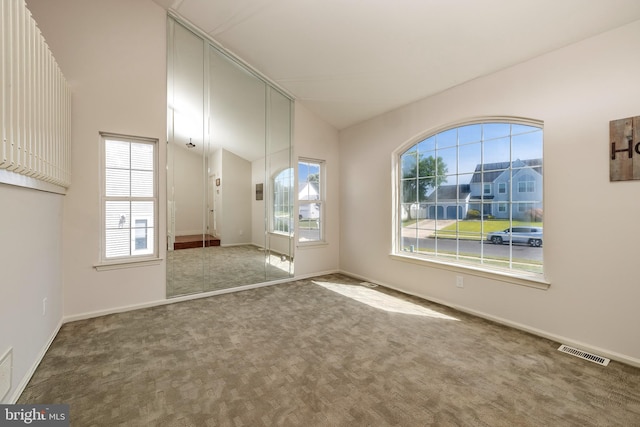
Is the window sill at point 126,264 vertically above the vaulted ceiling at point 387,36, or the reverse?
the vaulted ceiling at point 387,36

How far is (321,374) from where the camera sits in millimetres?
2100

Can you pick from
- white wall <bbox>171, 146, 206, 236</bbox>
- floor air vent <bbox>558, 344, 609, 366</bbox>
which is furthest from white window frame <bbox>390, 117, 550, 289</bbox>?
white wall <bbox>171, 146, 206, 236</bbox>

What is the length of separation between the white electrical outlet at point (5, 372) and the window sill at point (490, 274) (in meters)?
4.01

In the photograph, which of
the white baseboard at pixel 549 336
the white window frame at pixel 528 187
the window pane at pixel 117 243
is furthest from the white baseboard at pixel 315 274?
the white window frame at pixel 528 187

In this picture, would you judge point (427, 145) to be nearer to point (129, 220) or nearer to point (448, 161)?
point (448, 161)

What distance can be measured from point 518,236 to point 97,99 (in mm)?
5162

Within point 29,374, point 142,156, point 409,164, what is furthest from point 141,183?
point 409,164

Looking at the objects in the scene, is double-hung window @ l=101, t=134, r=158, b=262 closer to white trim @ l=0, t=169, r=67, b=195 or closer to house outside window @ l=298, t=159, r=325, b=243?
white trim @ l=0, t=169, r=67, b=195

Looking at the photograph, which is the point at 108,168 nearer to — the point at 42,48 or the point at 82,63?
the point at 82,63

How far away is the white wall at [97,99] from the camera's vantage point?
3104mm

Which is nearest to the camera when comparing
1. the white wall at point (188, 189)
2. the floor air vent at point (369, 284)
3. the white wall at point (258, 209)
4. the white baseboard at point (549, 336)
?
the white baseboard at point (549, 336)

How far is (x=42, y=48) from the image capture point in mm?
2191

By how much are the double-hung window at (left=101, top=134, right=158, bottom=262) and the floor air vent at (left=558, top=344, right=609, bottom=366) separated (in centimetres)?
463

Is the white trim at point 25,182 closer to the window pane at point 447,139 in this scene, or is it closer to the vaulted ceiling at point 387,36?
the vaulted ceiling at point 387,36
